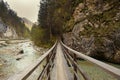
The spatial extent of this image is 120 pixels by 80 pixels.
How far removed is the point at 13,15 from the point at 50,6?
296 feet

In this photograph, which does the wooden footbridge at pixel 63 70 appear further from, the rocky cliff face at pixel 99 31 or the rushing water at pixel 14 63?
the rocky cliff face at pixel 99 31

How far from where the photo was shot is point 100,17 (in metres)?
19.5

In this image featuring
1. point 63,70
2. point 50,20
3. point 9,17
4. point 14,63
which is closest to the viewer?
point 63,70

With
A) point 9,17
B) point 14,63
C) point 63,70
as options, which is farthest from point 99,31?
point 9,17

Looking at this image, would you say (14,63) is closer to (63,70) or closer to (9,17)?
(63,70)

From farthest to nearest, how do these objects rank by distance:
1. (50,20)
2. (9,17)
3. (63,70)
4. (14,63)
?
(9,17) < (50,20) < (14,63) < (63,70)

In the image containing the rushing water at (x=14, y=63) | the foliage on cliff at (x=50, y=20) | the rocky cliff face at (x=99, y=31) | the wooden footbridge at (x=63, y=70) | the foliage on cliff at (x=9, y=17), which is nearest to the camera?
the wooden footbridge at (x=63, y=70)

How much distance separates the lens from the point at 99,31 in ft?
59.4

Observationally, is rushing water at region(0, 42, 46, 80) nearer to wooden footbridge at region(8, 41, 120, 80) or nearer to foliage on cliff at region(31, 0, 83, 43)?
wooden footbridge at region(8, 41, 120, 80)

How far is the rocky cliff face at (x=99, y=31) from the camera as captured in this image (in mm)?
16734

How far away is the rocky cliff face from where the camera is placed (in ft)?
54.9

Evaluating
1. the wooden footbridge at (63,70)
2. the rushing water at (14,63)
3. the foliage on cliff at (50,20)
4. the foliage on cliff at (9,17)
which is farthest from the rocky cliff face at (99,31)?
the foliage on cliff at (9,17)

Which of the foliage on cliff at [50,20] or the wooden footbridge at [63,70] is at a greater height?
the foliage on cliff at [50,20]

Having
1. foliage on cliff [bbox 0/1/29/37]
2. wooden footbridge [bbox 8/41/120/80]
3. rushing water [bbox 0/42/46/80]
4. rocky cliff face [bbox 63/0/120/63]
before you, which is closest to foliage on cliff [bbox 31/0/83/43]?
rushing water [bbox 0/42/46/80]
